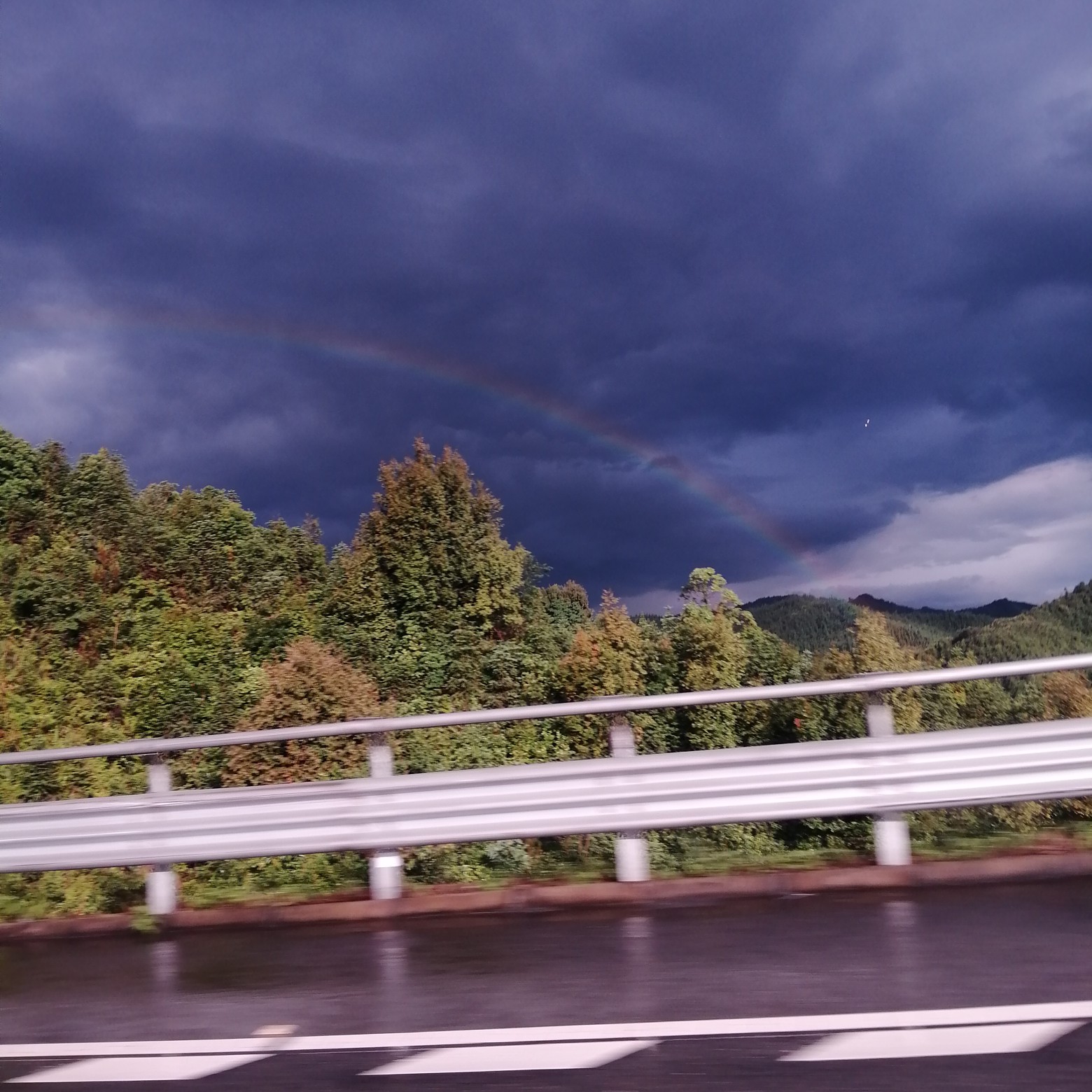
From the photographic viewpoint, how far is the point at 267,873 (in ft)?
25.3

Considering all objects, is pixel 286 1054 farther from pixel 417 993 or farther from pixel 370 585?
pixel 370 585

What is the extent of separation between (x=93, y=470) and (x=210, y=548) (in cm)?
790

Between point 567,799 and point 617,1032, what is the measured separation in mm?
2139

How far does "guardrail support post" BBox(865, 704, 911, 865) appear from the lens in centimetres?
614

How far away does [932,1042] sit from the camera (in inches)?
150

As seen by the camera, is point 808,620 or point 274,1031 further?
point 808,620

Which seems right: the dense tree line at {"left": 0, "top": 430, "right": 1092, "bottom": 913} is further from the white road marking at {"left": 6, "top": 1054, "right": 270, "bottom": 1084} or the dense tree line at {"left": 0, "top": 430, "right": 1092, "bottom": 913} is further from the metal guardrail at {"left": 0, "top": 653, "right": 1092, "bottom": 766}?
the white road marking at {"left": 6, "top": 1054, "right": 270, "bottom": 1084}

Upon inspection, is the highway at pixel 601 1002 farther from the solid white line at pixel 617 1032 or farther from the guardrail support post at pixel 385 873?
the guardrail support post at pixel 385 873

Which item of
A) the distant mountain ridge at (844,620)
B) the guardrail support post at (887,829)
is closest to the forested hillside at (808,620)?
the distant mountain ridge at (844,620)

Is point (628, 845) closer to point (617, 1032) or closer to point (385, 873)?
point (385, 873)

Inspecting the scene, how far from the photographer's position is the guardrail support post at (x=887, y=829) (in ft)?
20.2

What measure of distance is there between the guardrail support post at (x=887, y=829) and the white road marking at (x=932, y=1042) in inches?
88.7

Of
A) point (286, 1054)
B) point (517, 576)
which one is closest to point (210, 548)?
point (517, 576)

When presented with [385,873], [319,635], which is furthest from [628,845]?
[319,635]
